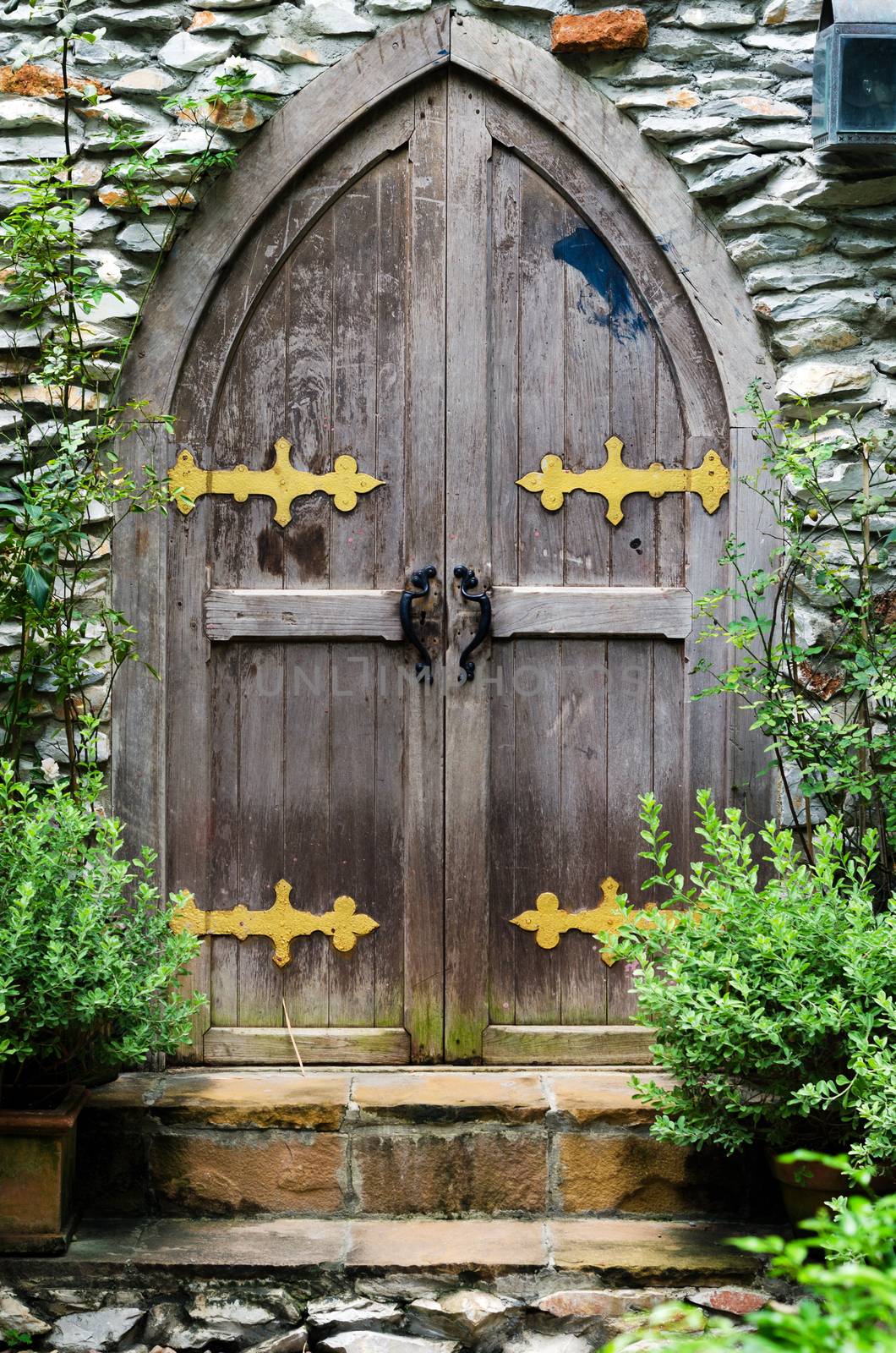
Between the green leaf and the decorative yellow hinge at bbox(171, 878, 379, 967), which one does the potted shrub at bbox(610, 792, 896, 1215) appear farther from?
A: the green leaf

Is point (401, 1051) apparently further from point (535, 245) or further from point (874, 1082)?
point (535, 245)

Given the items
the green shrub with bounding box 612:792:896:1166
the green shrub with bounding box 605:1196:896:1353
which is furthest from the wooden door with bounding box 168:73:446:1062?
the green shrub with bounding box 605:1196:896:1353

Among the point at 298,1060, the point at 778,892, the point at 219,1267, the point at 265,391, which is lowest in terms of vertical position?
the point at 219,1267

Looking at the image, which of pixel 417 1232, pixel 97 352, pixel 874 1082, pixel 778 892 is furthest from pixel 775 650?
pixel 97 352

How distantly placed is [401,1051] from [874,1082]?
4.38ft

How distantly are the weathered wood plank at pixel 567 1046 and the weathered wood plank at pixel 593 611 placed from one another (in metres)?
1.02

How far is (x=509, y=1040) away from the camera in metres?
3.38

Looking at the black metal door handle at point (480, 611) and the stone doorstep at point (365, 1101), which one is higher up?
the black metal door handle at point (480, 611)

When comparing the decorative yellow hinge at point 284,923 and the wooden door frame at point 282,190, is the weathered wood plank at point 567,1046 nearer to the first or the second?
the decorative yellow hinge at point 284,923

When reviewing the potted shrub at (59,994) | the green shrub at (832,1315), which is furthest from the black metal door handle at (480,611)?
the green shrub at (832,1315)

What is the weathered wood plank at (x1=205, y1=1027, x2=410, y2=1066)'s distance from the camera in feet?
11.1

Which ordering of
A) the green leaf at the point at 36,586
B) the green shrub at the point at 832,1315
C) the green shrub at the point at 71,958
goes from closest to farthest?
the green shrub at the point at 832,1315 < the green shrub at the point at 71,958 < the green leaf at the point at 36,586

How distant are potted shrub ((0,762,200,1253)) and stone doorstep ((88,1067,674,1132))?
0.78 ft

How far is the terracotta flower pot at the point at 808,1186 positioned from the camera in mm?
2650
